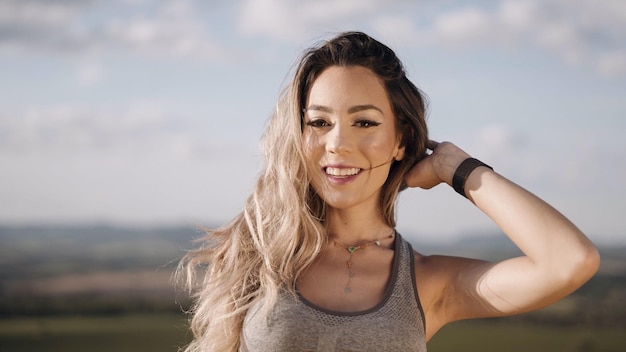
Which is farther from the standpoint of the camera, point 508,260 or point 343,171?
point 343,171

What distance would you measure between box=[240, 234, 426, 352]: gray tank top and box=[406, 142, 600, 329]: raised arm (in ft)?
0.58

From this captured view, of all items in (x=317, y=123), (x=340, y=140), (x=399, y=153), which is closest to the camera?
(x=340, y=140)

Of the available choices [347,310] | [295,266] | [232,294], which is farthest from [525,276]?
[232,294]

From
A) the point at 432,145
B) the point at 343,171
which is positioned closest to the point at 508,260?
the point at 432,145

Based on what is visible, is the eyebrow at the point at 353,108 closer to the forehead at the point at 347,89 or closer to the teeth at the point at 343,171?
the forehead at the point at 347,89

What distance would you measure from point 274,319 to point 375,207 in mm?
681

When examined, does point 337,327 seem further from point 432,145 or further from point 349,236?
point 432,145

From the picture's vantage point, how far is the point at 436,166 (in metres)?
3.21

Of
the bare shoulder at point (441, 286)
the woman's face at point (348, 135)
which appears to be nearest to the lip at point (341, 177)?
the woman's face at point (348, 135)

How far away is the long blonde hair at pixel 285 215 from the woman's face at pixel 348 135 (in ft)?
0.15

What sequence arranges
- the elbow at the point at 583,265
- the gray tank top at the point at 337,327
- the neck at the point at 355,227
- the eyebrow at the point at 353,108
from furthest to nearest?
the neck at the point at 355,227 → the eyebrow at the point at 353,108 → the gray tank top at the point at 337,327 → the elbow at the point at 583,265

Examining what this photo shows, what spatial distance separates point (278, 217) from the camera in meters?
3.41

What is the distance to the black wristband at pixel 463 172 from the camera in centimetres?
306

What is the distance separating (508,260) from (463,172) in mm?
365
